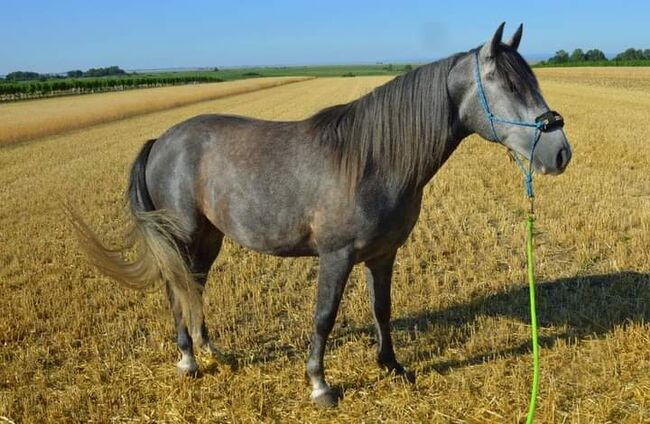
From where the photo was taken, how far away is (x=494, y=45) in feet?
11.4

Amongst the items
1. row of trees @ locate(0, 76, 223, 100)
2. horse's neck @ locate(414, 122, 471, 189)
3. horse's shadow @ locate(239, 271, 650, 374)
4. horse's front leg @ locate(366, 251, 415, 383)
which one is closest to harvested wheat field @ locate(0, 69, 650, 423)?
horse's shadow @ locate(239, 271, 650, 374)

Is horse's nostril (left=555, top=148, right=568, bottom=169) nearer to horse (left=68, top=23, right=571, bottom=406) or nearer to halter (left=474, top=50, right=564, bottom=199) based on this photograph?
horse (left=68, top=23, right=571, bottom=406)

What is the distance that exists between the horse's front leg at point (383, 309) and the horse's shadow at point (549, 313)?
273 mm

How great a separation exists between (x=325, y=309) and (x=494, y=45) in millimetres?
2257

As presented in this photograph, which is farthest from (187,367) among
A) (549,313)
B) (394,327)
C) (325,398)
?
(549,313)

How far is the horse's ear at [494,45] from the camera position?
3.39 meters

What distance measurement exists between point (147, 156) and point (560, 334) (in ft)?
14.3

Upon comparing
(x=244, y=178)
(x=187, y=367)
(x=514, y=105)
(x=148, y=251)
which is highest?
(x=514, y=105)

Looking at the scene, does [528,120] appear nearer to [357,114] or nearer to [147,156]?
[357,114]

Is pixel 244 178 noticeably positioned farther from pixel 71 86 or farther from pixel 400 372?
pixel 71 86

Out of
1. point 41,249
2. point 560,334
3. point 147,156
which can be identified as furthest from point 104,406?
point 41,249

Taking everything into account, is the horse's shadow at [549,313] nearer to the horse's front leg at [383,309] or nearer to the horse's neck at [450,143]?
the horse's front leg at [383,309]

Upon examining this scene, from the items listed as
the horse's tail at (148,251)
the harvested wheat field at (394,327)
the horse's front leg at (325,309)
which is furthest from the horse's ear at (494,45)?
the horse's tail at (148,251)

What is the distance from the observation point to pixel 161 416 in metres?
4.24
